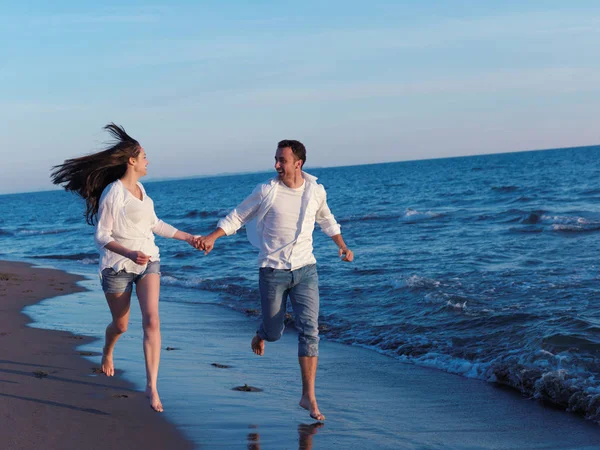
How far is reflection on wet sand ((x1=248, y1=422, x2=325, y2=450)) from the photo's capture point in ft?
14.2

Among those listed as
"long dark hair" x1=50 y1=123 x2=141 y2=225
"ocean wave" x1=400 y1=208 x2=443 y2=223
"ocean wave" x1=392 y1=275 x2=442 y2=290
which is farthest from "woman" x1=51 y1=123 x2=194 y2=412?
"ocean wave" x1=400 y1=208 x2=443 y2=223

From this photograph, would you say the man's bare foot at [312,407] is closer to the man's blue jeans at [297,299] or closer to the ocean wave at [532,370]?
the man's blue jeans at [297,299]

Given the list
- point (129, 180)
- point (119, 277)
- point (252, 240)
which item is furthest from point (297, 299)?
point (129, 180)

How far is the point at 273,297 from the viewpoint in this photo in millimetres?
5078

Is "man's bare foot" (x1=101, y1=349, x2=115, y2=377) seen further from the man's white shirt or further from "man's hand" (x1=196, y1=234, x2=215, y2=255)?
the man's white shirt

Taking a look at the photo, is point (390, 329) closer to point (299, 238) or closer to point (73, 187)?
point (299, 238)

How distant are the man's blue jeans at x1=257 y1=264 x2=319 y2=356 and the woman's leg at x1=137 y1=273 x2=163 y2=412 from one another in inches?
30.0

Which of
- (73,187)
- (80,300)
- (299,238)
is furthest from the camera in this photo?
(80,300)

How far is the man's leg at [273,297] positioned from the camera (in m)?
5.04

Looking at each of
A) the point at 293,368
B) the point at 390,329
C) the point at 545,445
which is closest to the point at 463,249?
the point at 390,329

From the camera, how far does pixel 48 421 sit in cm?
456

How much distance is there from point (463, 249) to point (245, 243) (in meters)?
7.90

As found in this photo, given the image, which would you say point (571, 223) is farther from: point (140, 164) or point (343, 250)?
point (140, 164)

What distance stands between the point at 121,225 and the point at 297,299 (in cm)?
137
